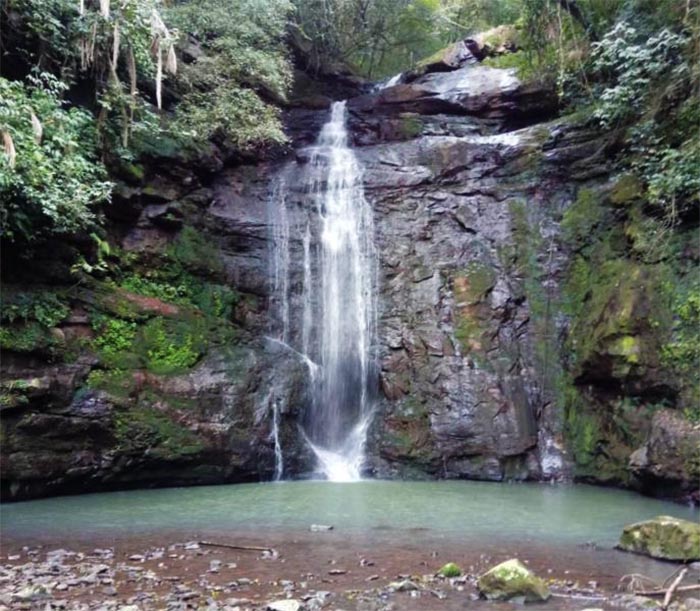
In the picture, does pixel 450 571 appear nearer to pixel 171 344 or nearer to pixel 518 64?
pixel 171 344

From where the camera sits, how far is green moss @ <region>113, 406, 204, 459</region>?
1114cm

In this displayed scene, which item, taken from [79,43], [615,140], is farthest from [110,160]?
[615,140]

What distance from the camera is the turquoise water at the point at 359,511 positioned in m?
8.03

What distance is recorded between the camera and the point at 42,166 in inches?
393

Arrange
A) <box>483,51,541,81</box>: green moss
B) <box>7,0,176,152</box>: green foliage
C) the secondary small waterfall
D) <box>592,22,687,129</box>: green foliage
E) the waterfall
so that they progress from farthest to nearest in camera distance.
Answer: <box>483,51,541,81</box>: green moss < the secondary small waterfall < the waterfall < <box>592,22,687,129</box>: green foliage < <box>7,0,176,152</box>: green foliage

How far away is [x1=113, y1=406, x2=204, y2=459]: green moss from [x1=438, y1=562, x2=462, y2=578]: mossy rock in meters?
6.56

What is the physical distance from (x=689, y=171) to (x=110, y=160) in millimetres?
10277

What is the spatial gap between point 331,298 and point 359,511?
6504 mm

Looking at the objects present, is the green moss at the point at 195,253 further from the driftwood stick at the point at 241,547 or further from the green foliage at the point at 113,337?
the driftwood stick at the point at 241,547

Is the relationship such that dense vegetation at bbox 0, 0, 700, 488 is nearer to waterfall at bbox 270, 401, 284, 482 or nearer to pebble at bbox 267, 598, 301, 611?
waterfall at bbox 270, 401, 284, 482

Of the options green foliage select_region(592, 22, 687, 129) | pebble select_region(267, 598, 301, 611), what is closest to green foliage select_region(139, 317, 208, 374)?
pebble select_region(267, 598, 301, 611)

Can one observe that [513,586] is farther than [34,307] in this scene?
No

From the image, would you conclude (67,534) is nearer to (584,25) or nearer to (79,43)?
(79,43)

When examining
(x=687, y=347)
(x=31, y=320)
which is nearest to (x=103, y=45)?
(x=31, y=320)
